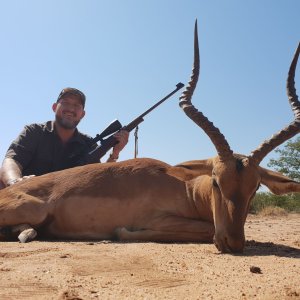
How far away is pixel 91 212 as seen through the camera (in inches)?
254

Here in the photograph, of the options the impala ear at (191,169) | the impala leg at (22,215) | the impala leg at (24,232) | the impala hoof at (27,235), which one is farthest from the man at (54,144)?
the impala ear at (191,169)

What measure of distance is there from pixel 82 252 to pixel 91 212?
7.03 feet

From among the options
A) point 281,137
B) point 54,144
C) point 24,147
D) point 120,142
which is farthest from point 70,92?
point 281,137

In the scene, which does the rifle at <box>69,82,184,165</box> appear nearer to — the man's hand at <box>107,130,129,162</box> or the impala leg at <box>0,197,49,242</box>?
the man's hand at <box>107,130,129,162</box>

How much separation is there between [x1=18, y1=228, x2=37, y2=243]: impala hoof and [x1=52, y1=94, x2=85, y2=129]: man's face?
3662 mm

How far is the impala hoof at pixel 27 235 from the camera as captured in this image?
5949 millimetres

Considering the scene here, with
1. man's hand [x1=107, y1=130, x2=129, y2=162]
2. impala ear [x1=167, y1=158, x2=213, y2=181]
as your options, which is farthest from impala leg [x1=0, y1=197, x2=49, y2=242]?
man's hand [x1=107, y1=130, x2=129, y2=162]

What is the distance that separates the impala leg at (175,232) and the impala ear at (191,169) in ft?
1.99

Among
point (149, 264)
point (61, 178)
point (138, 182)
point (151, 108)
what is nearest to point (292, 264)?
point (149, 264)

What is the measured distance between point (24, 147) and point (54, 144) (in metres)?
0.65

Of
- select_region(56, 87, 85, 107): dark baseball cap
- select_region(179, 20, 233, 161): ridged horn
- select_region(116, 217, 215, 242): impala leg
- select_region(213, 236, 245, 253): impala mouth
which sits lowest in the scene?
select_region(116, 217, 215, 242): impala leg

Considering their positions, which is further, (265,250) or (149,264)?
(265,250)

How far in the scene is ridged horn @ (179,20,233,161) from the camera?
5285mm

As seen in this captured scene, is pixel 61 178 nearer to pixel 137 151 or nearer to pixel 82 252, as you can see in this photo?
pixel 82 252
